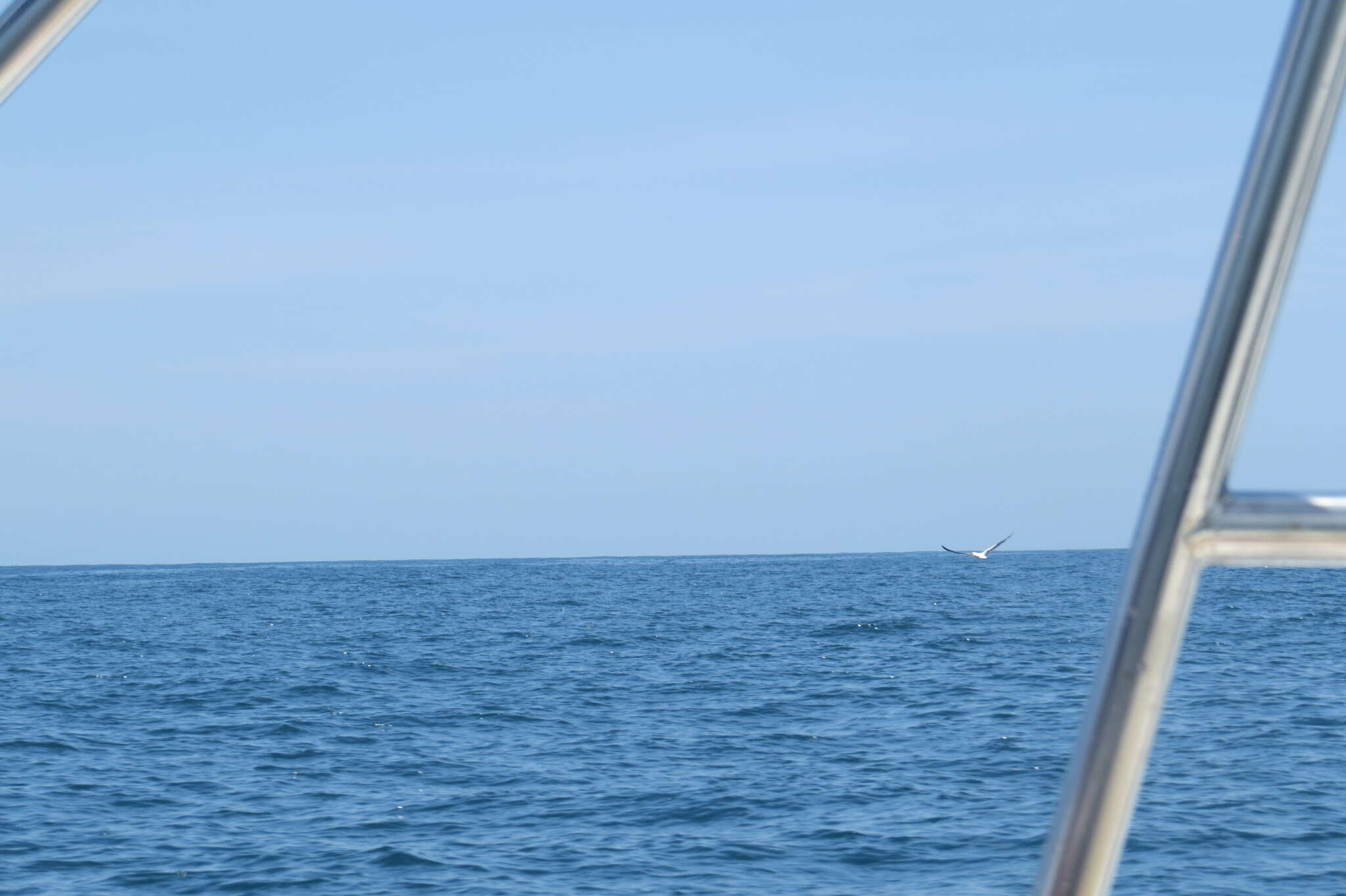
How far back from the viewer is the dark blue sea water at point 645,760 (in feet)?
41.1

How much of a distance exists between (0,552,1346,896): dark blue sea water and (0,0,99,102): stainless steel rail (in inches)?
80.7

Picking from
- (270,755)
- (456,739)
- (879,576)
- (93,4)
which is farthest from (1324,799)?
(879,576)

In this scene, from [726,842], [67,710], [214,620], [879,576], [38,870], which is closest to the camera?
[38,870]

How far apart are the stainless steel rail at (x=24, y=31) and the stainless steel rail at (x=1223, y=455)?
4.11 ft

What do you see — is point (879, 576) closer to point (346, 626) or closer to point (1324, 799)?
point (346, 626)

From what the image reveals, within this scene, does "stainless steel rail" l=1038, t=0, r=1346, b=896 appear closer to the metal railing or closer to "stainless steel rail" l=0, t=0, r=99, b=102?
the metal railing

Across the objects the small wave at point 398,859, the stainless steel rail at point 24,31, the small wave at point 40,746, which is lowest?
the small wave at point 40,746

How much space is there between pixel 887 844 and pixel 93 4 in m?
12.7

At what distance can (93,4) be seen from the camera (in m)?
1.55

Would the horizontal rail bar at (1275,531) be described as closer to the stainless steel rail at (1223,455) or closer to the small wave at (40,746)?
the stainless steel rail at (1223,455)

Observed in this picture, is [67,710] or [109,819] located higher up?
[109,819]

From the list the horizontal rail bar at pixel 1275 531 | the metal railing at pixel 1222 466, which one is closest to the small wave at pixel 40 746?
the metal railing at pixel 1222 466

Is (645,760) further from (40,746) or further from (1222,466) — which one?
(1222,466)

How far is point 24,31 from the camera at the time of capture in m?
1.50
